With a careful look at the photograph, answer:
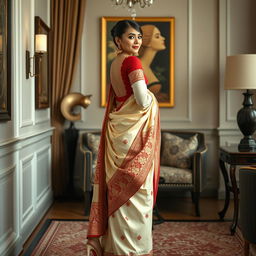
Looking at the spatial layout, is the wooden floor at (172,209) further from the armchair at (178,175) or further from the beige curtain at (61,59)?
the beige curtain at (61,59)

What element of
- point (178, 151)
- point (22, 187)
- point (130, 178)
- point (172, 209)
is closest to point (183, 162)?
point (178, 151)

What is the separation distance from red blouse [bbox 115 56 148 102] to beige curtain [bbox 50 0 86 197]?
2.58 meters

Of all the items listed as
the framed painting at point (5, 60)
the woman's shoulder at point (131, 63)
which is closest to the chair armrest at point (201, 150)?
the woman's shoulder at point (131, 63)

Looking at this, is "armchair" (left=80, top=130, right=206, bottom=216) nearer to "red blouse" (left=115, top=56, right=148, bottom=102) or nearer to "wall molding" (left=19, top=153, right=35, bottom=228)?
"wall molding" (left=19, top=153, right=35, bottom=228)

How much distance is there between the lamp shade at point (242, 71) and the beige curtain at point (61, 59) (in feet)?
6.64

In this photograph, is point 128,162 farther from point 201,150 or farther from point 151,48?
point 151,48

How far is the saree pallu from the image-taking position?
2.76m

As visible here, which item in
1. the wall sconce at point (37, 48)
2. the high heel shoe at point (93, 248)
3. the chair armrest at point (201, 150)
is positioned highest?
the wall sconce at point (37, 48)

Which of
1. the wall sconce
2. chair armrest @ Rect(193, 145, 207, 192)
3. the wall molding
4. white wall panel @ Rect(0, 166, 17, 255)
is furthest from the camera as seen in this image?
→ chair armrest @ Rect(193, 145, 207, 192)

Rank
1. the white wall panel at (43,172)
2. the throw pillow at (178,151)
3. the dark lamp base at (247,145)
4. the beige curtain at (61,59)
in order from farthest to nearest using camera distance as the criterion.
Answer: the beige curtain at (61,59), the throw pillow at (178,151), the white wall panel at (43,172), the dark lamp base at (247,145)

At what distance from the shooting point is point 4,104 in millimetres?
2969

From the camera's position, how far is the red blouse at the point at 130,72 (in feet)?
8.73

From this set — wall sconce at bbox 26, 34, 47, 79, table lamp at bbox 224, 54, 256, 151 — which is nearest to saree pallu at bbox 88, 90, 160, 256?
wall sconce at bbox 26, 34, 47, 79

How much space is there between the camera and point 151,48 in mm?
5438
